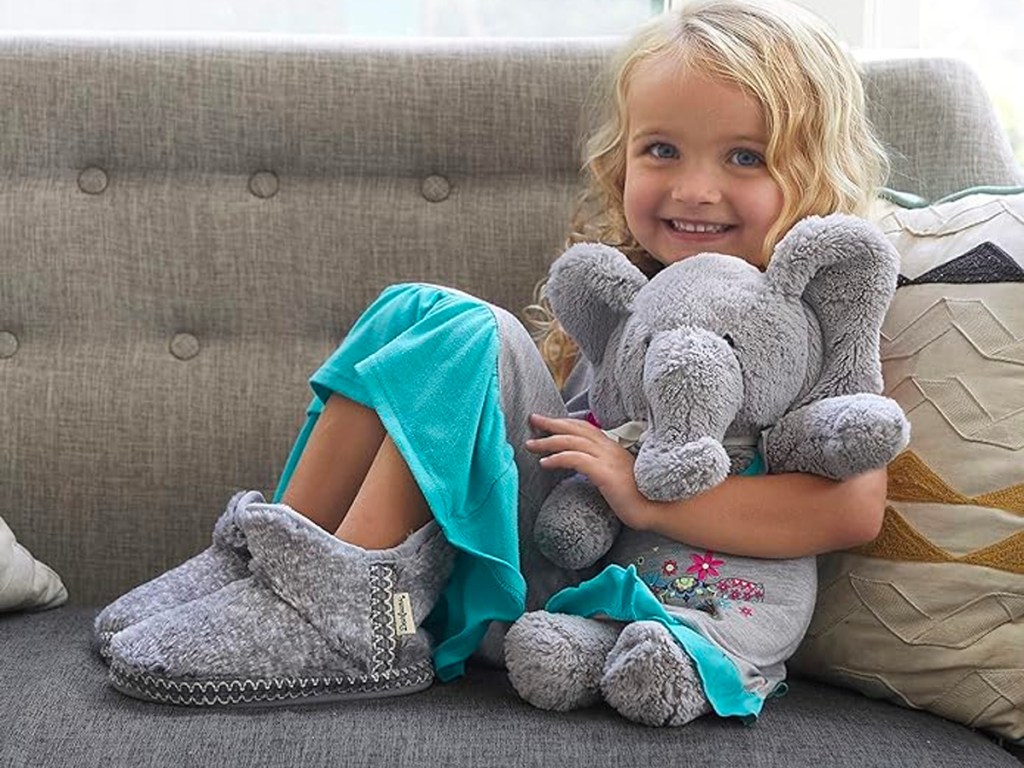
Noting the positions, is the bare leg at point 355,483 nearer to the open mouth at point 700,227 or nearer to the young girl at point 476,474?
the young girl at point 476,474

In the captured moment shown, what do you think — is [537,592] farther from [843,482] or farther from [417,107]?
[417,107]

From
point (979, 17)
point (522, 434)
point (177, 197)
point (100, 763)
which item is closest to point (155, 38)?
point (177, 197)

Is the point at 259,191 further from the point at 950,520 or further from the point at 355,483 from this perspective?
the point at 950,520

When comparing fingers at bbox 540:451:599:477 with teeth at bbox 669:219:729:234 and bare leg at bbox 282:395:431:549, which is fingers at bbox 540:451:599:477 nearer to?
bare leg at bbox 282:395:431:549

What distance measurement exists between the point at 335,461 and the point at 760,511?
39 cm

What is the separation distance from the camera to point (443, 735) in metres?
1.19

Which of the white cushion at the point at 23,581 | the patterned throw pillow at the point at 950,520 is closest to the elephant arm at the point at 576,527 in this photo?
the patterned throw pillow at the point at 950,520

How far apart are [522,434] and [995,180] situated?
2.25ft

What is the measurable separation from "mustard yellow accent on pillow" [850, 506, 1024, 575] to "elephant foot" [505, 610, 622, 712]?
278mm

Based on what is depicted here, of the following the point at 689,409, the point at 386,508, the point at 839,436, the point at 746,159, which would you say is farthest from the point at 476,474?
the point at 746,159

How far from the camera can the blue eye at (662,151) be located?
4.81 ft

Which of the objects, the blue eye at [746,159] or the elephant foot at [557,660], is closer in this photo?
the elephant foot at [557,660]

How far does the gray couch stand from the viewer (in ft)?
5.57

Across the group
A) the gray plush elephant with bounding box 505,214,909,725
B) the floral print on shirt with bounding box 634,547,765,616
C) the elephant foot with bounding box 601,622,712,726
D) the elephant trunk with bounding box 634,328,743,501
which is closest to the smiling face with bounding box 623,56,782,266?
the gray plush elephant with bounding box 505,214,909,725
